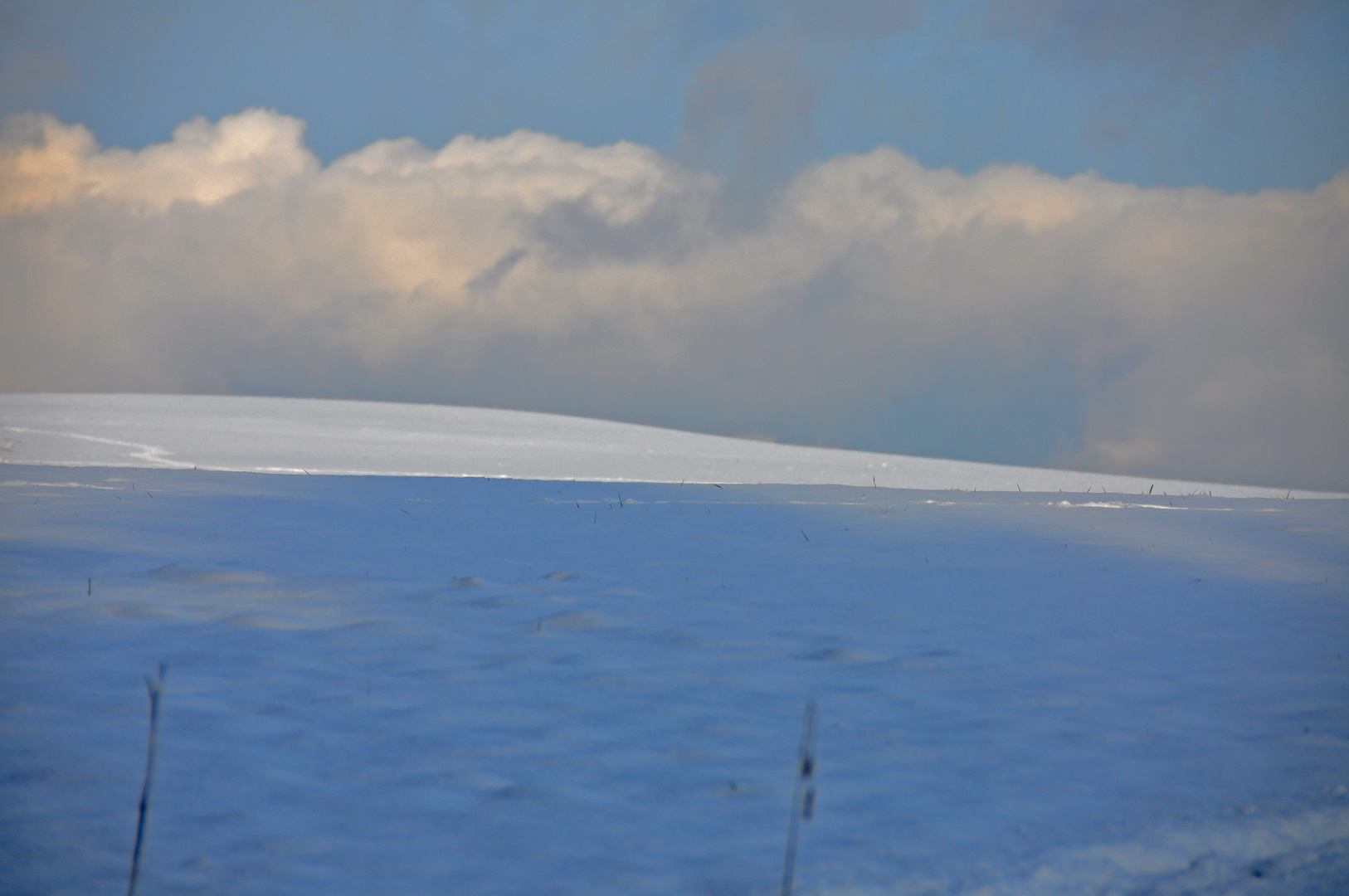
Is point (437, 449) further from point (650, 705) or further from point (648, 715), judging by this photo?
point (648, 715)

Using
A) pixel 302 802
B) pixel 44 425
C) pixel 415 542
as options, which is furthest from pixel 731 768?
pixel 44 425

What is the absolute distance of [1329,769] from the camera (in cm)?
496

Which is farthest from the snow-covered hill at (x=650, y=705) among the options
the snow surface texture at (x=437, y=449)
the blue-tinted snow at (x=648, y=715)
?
the snow surface texture at (x=437, y=449)

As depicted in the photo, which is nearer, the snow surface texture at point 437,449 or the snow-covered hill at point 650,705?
the snow-covered hill at point 650,705

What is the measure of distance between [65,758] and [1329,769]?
6.04 metres

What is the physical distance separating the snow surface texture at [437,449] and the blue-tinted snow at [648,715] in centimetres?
895

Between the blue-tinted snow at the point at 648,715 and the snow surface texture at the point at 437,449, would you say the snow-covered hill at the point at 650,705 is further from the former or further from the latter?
the snow surface texture at the point at 437,449

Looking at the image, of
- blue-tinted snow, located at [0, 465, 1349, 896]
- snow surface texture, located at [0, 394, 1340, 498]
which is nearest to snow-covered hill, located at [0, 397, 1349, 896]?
blue-tinted snow, located at [0, 465, 1349, 896]

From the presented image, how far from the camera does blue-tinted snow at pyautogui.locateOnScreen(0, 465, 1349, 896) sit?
3.87m

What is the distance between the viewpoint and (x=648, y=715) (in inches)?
212

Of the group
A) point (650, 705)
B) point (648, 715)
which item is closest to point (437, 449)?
point (650, 705)

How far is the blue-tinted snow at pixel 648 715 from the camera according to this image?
3869 millimetres

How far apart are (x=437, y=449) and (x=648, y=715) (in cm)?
2003

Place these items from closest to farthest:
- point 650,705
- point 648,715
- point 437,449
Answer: point 648,715 < point 650,705 < point 437,449
